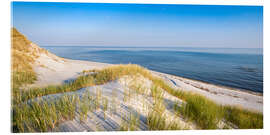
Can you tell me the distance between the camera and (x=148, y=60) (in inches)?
127

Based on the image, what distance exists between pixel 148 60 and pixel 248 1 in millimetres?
2110

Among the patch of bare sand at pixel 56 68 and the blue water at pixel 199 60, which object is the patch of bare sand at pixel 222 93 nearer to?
the blue water at pixel 199 60

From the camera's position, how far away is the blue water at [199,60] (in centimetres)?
236

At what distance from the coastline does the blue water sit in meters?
0.11

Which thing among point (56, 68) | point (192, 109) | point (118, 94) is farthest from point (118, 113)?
point (56, 68)

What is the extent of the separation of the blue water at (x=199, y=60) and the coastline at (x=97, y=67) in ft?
0.37

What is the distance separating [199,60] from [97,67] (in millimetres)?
2208

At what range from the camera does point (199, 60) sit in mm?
2889

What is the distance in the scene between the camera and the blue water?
2.36 meters

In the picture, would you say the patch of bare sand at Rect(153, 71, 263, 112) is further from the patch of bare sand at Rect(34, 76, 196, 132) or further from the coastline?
the patch of bare sand at Rect(34, 76, 196, 132)

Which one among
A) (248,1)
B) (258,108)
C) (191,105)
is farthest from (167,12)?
(258,108)

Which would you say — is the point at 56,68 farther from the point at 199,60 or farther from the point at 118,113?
the point at 199,60

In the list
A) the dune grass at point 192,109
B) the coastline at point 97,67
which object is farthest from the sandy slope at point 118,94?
the dune grass at point 192,109

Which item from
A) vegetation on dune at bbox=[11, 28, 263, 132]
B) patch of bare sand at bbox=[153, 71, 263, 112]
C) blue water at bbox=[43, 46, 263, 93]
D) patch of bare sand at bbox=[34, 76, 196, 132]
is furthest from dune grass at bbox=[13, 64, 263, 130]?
blue water at bbox=[43, 46, 263, 93]
